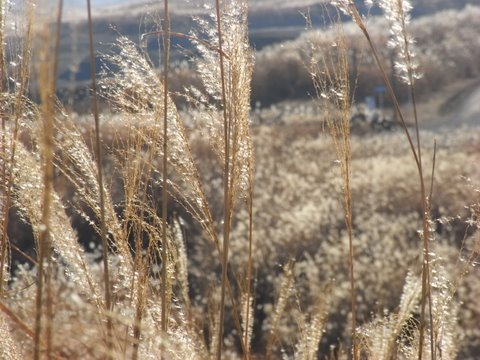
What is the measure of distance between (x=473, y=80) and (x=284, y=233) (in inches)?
479

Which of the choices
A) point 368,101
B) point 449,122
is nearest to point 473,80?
point 449,122

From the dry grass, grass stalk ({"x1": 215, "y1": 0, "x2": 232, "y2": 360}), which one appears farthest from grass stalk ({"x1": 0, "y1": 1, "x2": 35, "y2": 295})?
grass stalk ({"x1": 215, "y1": 0, "x2": 232, "y2": 360})

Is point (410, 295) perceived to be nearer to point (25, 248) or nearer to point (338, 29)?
point (338, 29)

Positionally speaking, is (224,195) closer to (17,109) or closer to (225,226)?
(225,226)

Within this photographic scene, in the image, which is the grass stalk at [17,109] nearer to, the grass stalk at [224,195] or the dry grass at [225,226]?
the dry grass at [225,226]

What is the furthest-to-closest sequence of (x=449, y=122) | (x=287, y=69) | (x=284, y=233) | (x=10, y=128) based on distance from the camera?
(x=287, y=69) < (x=449, y=122) < (x=284, y=233) < (x=10, y=128)

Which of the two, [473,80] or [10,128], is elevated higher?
[473,80]

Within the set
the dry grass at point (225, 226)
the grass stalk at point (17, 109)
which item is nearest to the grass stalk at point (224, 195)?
the dry grass at point (225, 226)

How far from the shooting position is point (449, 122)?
538 inches

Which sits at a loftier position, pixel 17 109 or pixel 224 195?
pixel 17 109

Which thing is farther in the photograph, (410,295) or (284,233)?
(284,233)

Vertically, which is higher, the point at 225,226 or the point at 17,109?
the point at 17,109

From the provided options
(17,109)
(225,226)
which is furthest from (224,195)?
(17,109)

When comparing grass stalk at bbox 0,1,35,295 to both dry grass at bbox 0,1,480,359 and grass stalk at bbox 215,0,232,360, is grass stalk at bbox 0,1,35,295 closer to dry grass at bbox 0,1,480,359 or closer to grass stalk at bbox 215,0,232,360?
dry grass at bbox 0,1,480,359
